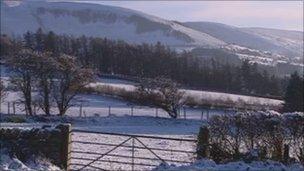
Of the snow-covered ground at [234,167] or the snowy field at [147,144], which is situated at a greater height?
the snow-covered ground at [234,167]

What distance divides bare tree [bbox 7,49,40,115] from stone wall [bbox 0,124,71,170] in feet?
103

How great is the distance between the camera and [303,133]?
675 inches

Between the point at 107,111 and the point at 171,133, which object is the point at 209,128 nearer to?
the point at 171,133

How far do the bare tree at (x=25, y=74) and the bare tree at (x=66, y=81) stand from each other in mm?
1862

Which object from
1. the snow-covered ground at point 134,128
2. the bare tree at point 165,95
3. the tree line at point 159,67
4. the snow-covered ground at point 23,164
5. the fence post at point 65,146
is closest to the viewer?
the snow-covered ground at point 23,164

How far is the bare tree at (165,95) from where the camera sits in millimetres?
50625

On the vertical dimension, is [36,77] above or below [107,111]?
above

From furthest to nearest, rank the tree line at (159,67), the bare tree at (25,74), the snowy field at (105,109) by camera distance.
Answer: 1. the tree line at (159,67)
2. the snowy field at (105,109)
3. the bare tree at (25,74)

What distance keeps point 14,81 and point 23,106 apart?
3.42 metres

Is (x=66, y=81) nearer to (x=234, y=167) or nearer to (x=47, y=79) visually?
(x=47, y=79)

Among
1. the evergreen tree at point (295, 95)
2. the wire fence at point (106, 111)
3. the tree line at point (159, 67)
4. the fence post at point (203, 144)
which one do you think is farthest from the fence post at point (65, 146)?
the tree line at point (159, 67)

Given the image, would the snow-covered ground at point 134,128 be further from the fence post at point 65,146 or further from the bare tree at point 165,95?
Result: the fence post at point 65,146

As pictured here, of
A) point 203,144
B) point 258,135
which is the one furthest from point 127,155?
point 258,135

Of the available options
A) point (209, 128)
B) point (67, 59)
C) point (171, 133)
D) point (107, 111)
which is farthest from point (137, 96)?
point (209, 128)
